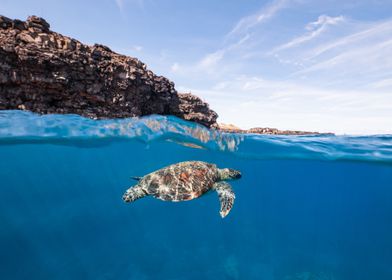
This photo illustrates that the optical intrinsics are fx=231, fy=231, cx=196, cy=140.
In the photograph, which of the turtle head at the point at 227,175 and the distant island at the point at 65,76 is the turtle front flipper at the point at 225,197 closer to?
the turtle head at the point at 227,175

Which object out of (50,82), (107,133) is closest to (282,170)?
(107,133)

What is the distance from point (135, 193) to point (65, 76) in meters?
19.5

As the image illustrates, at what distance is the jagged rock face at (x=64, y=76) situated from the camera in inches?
830

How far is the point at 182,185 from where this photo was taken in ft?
27.1

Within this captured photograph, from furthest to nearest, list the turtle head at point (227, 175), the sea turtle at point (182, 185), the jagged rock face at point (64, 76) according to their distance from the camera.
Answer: the jagged rock face at point (64, 76) < the turtle head at point (227, 175) < the sea turtle at point (182, 185)

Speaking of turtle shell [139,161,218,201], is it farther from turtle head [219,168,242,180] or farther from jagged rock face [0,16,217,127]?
jagged rock face [0,16,217,127]

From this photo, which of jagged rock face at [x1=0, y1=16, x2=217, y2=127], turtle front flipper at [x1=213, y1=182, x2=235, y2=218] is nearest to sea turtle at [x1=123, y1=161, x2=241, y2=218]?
turtle front flipper at [x1=213, y1=182, x2=235, y2=218]

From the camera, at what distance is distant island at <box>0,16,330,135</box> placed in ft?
69.2

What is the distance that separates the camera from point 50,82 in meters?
22.1

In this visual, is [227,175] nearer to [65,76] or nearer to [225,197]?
[225,197]

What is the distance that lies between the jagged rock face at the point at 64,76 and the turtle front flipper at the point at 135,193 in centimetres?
1741

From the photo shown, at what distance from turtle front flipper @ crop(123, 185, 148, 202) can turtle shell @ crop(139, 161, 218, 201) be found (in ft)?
0.50

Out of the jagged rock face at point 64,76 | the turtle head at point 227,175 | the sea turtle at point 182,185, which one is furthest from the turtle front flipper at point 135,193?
the jagged rock face at point 64,76

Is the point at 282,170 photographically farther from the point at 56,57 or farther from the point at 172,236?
the point at 56,57
